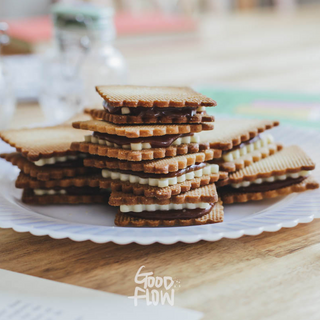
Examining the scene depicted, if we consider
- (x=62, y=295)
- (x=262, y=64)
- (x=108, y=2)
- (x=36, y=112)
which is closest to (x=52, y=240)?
(x=62, y=295)

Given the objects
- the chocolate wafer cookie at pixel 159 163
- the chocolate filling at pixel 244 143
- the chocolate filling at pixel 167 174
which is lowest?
the chocolate filling at pixel 167 174

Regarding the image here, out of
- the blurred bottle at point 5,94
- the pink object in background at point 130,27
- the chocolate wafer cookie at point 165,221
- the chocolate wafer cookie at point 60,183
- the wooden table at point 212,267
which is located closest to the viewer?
the wooden table at point 212,267

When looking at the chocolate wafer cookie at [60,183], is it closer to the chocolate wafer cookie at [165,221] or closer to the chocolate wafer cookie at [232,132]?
the chocolate wafer cookie at [165,221]

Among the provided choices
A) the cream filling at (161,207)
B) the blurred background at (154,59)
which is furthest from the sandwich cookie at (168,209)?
the blurred background at (154,59)

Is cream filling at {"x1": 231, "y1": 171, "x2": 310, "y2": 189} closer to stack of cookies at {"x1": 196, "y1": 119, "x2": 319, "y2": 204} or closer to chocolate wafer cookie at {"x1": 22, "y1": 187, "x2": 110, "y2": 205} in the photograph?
stack of cookies at {"x1": 196, "y1": 119, "x2": 319, "y2": 204}

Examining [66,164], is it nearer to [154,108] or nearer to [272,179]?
[154,108]

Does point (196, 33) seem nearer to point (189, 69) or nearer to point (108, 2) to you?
point (189, 69)
